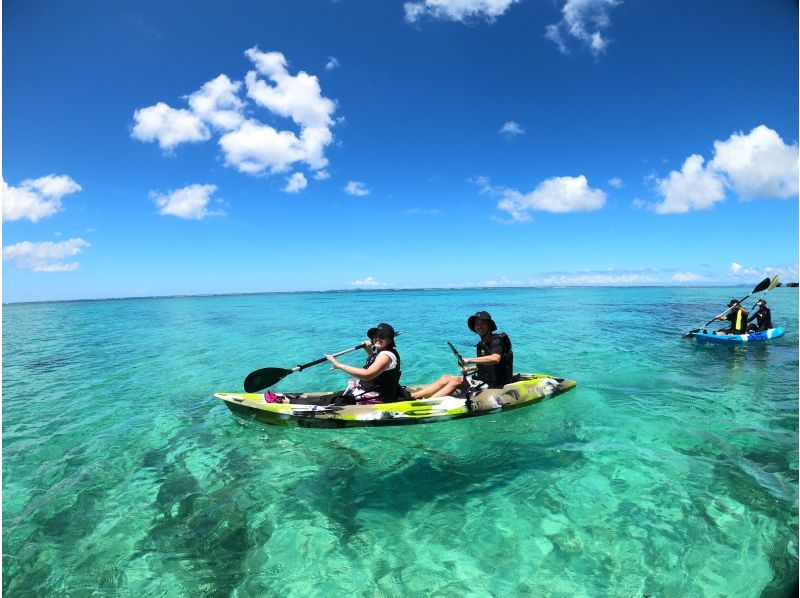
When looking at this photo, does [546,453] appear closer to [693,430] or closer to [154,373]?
[693,430]

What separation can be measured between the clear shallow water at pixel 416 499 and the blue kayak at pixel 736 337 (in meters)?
6.41

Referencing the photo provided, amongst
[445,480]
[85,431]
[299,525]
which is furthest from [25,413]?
[445,480]

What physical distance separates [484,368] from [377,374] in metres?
2.92

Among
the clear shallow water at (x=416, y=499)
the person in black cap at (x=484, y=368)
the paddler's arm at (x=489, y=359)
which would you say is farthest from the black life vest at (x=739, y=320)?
the paddler's arm at (x=489, y=359)

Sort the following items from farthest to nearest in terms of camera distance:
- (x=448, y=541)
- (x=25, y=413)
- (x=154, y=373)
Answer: (x=154, y=373) → (x=25, y=413) → (x=448, y=541)

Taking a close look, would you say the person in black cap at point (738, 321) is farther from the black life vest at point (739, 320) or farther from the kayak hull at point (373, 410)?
the kayak hull at point (373, 410)

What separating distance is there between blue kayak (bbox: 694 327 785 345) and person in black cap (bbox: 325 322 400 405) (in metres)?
17.5

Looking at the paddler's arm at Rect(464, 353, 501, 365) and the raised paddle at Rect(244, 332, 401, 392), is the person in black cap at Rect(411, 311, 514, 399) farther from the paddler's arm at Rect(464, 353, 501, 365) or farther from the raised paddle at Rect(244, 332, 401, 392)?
the raised paddle at Rect(244, 332, 401, 392)

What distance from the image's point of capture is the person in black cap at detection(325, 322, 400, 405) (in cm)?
876

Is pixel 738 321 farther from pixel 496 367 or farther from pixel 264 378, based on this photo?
pixel 264 378

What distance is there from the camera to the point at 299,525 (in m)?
6.37

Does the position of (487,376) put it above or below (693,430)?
above

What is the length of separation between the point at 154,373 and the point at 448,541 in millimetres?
15069

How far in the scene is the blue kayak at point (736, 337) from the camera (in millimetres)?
18906
